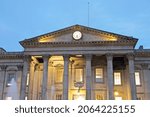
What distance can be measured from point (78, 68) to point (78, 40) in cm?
581

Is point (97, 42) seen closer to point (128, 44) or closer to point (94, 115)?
point (128, 44)

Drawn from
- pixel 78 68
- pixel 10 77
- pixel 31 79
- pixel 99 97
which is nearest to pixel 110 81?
pixel 99 97

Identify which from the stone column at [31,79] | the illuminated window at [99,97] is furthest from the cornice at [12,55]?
the illuminated window at [99,97]

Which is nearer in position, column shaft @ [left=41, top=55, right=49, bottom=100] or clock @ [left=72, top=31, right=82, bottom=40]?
column shaft @ [left=41, top=55, right=49, bottom=100]

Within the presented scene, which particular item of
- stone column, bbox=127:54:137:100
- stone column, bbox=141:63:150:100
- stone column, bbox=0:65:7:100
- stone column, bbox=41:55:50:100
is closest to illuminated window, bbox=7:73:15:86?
stone column, bbox=0:65:7:100

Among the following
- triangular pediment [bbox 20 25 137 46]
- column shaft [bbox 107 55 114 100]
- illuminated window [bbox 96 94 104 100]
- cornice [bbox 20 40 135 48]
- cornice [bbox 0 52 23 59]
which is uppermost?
triangular pediment [bbox 20 25 137 46]

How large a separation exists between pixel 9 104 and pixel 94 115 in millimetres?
1843

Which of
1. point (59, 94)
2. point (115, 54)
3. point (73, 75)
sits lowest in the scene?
point (59, 94)

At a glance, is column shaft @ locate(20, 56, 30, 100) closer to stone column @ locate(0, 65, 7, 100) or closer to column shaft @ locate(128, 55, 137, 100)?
stone column @ locate(0, 65, 7, 100)

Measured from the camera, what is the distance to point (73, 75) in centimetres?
3975

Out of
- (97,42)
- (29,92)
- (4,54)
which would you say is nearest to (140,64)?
(97,42)

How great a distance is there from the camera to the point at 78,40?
119ft

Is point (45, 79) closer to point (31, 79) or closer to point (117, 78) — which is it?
point (31, 79)

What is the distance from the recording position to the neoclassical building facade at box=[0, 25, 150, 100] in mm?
35031
